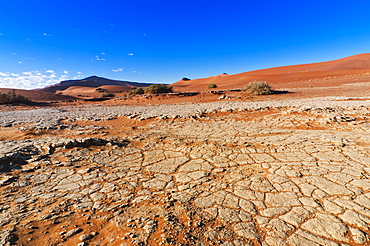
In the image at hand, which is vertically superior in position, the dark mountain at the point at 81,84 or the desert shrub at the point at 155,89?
the dark mountain at the point at 81,84

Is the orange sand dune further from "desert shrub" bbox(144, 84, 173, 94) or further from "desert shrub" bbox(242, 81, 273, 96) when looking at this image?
"desert shrub" bbox(144, 84, 173, 94)

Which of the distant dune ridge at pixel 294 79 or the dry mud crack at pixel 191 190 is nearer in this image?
the dry mud crack at pixel 191 190

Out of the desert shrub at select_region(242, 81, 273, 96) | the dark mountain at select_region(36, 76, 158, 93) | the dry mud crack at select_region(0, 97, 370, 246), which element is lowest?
the dry mud crack at select_region(0, 97, 370, 246)

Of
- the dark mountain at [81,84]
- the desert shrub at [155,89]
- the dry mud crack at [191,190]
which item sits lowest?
the dry mud crack at [191,190]

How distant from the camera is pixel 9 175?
9.62ft

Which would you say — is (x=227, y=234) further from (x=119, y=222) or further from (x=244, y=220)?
(x=119, y=222)

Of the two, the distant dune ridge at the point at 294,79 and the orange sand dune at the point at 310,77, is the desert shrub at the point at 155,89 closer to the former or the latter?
the distant dune ridge at the point at 294,79

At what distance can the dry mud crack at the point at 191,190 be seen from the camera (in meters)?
1.74

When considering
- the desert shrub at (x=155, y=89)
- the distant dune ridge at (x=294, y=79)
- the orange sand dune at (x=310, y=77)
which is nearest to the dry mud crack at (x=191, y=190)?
the desert shrub at (x=155, y=89)

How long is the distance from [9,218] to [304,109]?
8.17 meters

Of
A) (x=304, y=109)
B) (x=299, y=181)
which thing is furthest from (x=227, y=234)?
(x=304, y=109)

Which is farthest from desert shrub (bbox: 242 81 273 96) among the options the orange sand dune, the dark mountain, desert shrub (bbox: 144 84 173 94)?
the dark mountain

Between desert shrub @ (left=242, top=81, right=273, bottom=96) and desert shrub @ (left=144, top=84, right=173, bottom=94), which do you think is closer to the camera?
desert shrub @ (left=242, top=81, right=273, bottom=96)

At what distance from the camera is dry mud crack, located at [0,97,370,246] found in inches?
68.7
